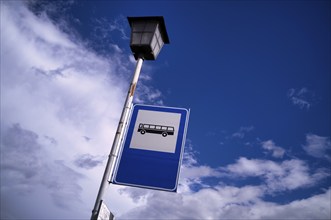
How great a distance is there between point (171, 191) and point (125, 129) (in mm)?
1120

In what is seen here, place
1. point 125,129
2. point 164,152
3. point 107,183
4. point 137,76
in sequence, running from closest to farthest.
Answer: point 107,183
point 164,152
point 125,129
point 137,76

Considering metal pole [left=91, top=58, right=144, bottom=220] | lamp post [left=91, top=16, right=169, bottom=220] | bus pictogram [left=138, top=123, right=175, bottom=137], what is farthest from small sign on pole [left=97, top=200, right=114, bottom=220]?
lamp post [left=91, top=16, right=169, bottom=220]

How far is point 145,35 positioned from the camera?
418 cm

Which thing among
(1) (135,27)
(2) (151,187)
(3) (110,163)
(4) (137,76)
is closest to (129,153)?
(3) (110,163)

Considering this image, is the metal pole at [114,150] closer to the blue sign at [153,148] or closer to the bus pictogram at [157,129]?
the blue sign at [153,148]

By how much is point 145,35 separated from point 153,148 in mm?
1977

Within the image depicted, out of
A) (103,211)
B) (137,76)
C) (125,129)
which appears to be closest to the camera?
(103,211)

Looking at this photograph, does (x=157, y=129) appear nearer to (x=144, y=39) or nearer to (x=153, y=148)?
(x=153, y=148)

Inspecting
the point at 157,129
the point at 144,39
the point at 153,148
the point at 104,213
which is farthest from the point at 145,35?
the point at 104,213

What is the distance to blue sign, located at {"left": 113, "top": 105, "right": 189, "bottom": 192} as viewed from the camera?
3.15 m

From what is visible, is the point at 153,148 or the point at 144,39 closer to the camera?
the point at 153,148

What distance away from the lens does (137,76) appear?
3984 mm

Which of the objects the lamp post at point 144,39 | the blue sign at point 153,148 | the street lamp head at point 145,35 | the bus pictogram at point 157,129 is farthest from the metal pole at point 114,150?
the street lamp head at point 145,35

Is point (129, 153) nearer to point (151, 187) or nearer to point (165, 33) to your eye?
point (151, 187)
